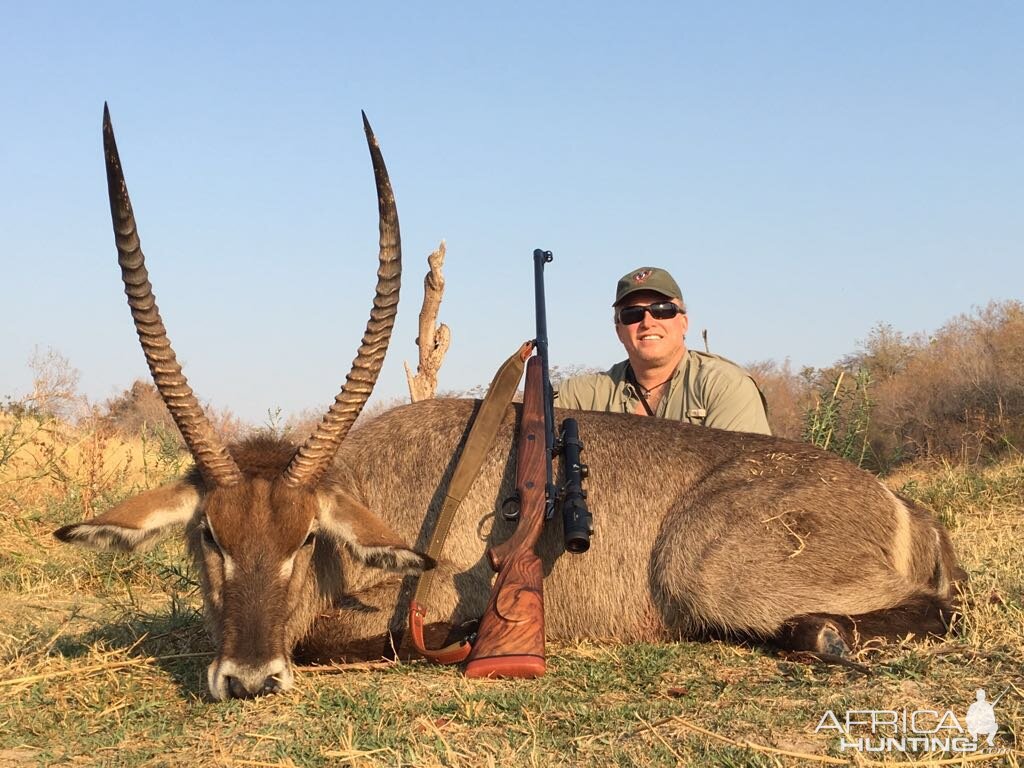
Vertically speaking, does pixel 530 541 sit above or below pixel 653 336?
below

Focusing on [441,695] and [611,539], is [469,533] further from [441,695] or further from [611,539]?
[441,695]

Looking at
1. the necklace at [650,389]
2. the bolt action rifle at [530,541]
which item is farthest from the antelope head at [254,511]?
the necklace at [650,389]

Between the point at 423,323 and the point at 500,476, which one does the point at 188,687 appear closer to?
the point at 500,476

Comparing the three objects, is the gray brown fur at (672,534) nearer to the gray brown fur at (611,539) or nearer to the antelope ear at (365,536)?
the gray brown fur at (611,539)


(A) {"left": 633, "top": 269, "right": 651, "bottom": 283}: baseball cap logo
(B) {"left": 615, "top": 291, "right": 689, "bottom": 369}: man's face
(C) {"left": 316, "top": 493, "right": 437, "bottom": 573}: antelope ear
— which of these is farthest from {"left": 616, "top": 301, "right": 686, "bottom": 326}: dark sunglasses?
(C) {"left": 316, "top": 493, "right": 437, "bottom": 573}: antelope ear

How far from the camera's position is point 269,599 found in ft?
13.4

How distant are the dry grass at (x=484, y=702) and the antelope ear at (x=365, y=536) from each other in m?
0.52

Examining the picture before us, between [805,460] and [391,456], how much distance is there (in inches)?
89.4

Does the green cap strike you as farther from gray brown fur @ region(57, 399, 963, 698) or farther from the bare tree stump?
the bare tree stump

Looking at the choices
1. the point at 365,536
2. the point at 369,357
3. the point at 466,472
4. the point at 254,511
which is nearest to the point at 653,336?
the point at 466,472

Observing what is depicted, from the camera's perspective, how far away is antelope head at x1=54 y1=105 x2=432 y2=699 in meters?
4.03

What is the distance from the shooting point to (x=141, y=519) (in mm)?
4434

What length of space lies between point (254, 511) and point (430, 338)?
7586mm

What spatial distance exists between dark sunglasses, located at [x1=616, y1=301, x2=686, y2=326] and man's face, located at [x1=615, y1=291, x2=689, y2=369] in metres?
0.02
